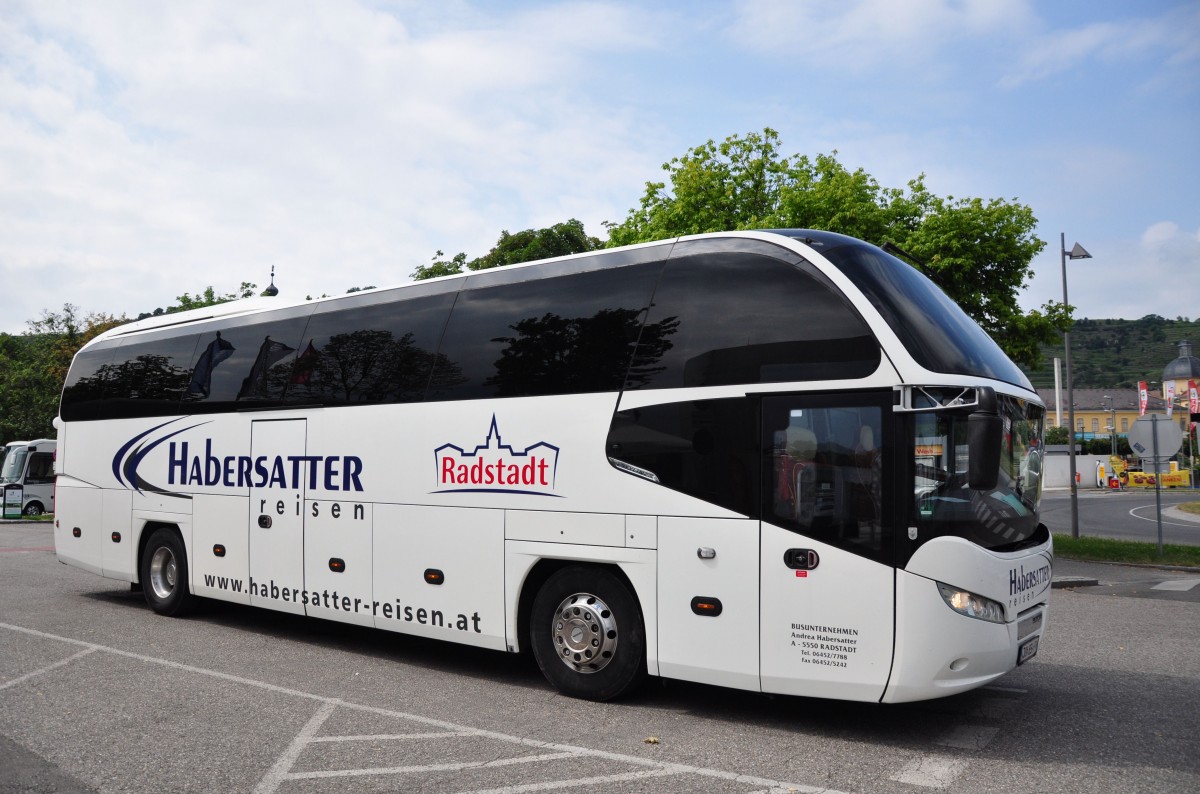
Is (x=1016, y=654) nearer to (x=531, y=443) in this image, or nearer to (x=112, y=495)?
(x=531, y=443)

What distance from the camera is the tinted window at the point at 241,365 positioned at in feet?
33.8

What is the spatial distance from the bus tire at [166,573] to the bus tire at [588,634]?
18.8 feet

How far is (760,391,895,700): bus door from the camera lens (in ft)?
19.7

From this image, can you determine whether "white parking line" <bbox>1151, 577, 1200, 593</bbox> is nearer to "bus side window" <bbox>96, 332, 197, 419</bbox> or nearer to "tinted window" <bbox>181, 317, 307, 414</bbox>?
"tinted window" <bbox>181, 317, 307, 414</bbox>

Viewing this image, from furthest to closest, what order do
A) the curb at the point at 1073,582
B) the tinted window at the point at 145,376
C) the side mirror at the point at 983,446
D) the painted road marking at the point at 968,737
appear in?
1. the curb at the point at 1073,582
2. the tinted window at the point at 145,376
3. the painted road marking at the point at 968,737
4. the side mirror at the point at 983,446

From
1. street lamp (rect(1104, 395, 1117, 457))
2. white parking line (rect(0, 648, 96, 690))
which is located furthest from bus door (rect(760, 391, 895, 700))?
street lamp (rect(1104, 395, 1117, 457))

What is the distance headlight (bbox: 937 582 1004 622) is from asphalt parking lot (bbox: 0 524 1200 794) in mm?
853

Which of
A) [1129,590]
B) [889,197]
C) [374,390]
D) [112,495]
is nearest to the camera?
[374,390]

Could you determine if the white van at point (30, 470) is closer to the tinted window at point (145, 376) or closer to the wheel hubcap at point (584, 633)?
the tinted window at point (145, 376)

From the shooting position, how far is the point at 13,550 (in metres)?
20.7

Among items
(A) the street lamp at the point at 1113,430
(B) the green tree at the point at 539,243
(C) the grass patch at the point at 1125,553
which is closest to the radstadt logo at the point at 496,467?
(C) the grass patch at the point at 1125,553

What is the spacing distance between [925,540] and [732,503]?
4.23 feet

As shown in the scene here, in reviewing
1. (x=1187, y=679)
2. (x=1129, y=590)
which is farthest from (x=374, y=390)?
(x=1129, y=590)

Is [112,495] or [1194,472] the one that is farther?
[1194,472]
